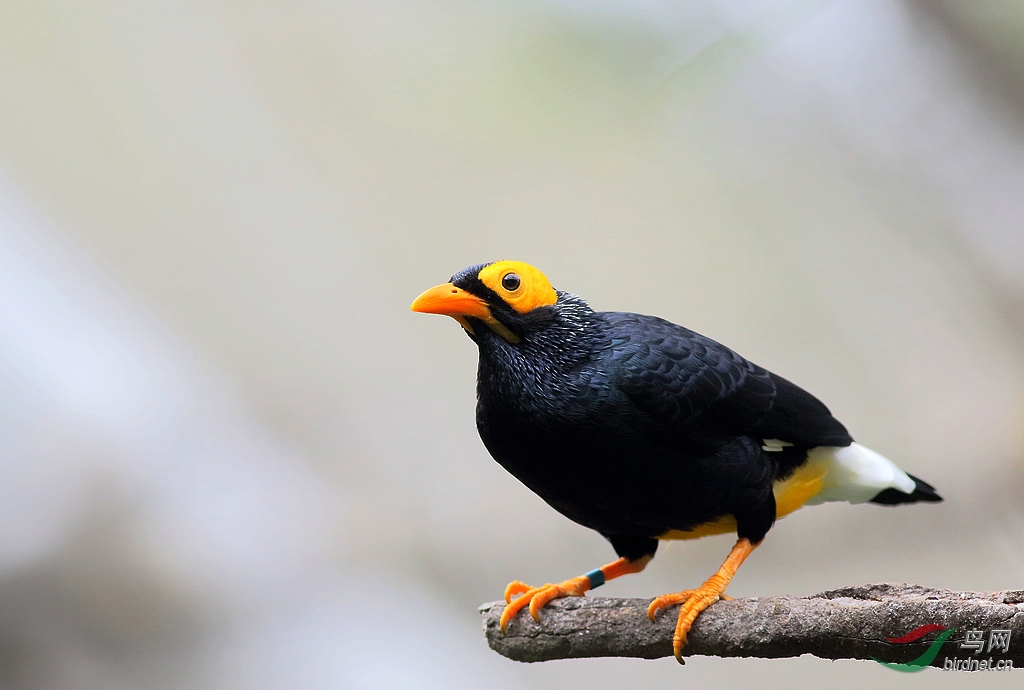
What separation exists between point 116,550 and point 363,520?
Answer: 0.80 m

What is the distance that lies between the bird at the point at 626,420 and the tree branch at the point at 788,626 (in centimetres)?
3

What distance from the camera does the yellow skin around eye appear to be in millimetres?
1305

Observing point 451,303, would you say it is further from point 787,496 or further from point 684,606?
point 787,496

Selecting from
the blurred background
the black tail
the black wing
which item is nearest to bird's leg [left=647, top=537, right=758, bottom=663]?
the black wing

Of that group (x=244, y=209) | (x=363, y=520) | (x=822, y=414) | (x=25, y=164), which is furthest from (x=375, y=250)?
(x=822, y=414)

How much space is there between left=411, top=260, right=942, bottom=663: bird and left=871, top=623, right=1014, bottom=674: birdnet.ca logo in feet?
1.01

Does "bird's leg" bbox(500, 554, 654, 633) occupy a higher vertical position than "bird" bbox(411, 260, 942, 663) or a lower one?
lower

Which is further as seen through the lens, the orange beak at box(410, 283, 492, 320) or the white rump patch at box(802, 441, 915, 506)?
the white rump patch at box(802, 441, 915, 506)

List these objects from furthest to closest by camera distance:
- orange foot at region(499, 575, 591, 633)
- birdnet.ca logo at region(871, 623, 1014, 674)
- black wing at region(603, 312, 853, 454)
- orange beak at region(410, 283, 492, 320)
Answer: orange foot at region(499, 575, 591, 633)
black wing at region(603, 312, 853, 454)
orange beak at region(410, 283, 492, 320)
birdnet.ca logo at region(871, 623, 1014, 674)

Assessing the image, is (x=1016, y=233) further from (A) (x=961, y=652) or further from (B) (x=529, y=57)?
(A) (x=961, y=652)

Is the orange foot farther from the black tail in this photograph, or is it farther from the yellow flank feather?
the black tail

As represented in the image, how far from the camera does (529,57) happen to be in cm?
244

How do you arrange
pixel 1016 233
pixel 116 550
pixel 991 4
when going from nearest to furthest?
1. pixel 991 4
2. pixel 1016 233
3. pixel 116 550

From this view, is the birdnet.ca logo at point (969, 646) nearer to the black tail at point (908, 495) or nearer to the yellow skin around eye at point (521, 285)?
the black tail at point (908, 495)
